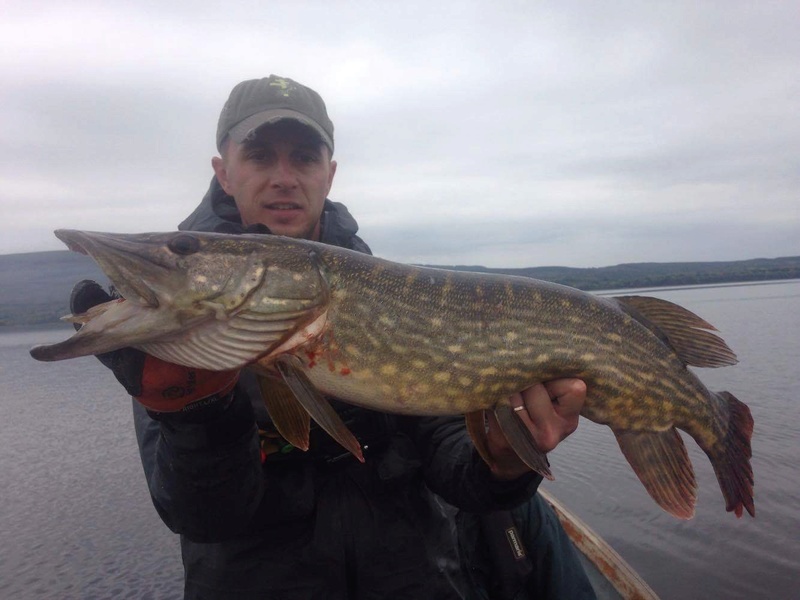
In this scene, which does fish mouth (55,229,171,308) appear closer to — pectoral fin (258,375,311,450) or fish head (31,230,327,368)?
fish head (31,230,327,368)

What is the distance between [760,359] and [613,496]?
9.85 m

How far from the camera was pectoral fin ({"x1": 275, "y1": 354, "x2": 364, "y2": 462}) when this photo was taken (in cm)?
190

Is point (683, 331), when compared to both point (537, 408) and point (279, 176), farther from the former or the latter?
point (279, 176)

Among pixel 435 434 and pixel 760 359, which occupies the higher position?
pixel 435 434

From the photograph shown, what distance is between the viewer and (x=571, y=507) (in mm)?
6465

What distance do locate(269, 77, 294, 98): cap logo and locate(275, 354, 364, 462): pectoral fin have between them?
5.78 feet

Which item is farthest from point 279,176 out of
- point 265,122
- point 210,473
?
point 210,473

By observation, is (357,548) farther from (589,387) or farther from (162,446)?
(589,387)

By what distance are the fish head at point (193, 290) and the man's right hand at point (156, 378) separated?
4 centimetres

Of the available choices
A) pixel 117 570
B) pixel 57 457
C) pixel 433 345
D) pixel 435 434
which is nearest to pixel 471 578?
pixel 435 434

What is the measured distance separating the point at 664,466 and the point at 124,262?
236 centimetres

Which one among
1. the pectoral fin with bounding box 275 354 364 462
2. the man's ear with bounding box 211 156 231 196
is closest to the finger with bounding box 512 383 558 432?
the pectoral fin with bounding box 275 354 364 462

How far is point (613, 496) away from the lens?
6734 mm

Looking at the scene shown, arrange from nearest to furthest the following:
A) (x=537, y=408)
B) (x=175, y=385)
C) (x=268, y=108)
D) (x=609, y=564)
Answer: (x=175, y=385) < (x=537, y=408) < (x=268, y=108) < (x=609, y=564)
